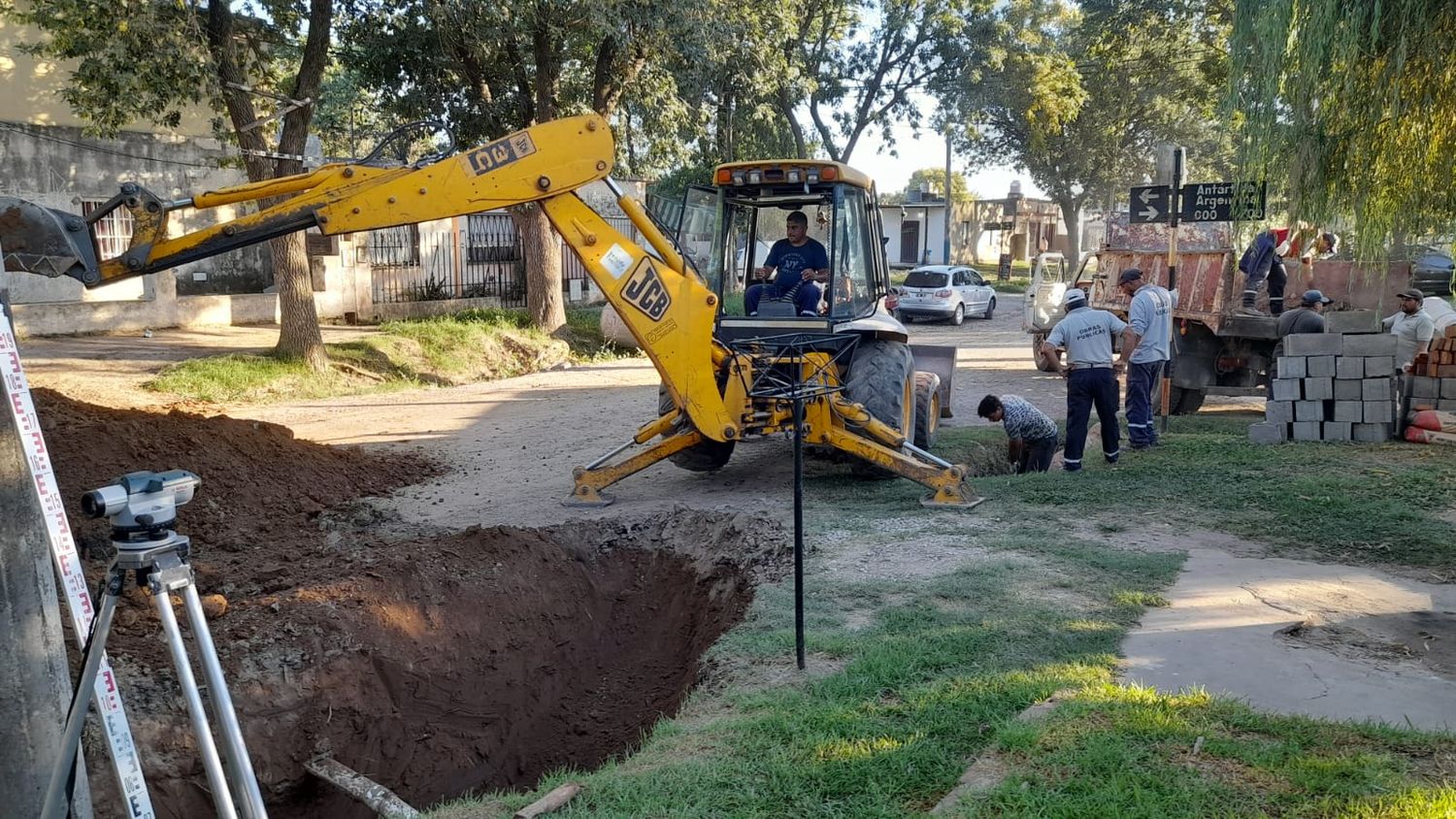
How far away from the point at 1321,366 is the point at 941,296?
18.1 metres

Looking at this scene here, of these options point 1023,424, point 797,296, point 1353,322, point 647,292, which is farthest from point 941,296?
point 647,292

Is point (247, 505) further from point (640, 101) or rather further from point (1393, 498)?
point (640, 101)

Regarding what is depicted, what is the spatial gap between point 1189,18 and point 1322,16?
65.8ft

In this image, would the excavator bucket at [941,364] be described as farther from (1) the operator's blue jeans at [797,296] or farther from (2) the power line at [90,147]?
(2) the power line at [90,147]

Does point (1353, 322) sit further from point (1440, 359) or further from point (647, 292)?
point (647, 292)

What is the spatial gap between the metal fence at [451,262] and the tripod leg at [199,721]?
18983 millimetres

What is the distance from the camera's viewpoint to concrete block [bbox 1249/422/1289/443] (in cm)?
1096

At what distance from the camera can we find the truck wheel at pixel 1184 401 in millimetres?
13609

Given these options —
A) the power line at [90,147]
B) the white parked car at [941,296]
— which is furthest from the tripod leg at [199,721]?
the white parked car at [941,296]

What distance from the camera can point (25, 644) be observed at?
3441 millimetres

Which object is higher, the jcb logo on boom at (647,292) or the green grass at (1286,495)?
the jcb logo on boom at (647,292)

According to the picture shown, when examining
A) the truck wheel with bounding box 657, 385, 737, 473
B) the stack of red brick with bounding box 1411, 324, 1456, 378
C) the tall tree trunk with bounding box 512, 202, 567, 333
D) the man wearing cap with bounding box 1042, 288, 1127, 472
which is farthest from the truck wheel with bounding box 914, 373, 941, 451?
the tall tree trunk with bounding box 512, 202, 567, 333

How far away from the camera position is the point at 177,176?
1975 centimetres

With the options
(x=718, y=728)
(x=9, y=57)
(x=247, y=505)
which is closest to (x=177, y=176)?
(x=9, y=57)
